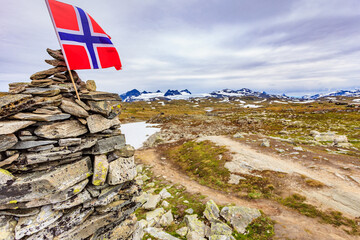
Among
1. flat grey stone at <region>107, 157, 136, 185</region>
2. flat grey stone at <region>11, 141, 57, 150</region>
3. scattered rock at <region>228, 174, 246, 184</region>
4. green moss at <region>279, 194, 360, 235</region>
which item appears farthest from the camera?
scattered rock at <region>228, 174, 246, 184</region>

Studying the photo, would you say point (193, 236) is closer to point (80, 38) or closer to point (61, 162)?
point (61, 162)

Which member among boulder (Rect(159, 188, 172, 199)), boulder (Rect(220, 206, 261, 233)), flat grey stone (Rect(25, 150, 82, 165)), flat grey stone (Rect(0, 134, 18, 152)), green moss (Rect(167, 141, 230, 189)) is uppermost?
flat grey stone (Rect(0, 134, 18, 152))

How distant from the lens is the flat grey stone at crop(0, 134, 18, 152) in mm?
6234

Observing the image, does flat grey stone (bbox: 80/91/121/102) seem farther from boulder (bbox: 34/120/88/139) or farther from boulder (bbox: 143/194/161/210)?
boulder (bbox: 143/194/161/210)

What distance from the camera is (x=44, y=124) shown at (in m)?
7.28

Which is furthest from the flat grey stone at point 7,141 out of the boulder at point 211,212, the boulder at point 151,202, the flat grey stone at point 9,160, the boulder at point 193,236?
the boulder at point 211,212

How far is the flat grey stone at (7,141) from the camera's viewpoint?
20.5 feet

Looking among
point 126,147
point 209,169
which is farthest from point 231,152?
point 126,147

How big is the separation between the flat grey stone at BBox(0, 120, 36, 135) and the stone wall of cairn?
0.09 feet

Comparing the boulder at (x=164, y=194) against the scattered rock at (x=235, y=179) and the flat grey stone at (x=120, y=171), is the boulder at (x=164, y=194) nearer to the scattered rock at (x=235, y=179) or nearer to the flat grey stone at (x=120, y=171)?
the scattered rock at (x=235, y=179)

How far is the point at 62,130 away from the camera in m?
7.64

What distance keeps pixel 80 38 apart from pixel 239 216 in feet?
53.9

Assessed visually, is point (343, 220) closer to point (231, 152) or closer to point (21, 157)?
point (231, 152)

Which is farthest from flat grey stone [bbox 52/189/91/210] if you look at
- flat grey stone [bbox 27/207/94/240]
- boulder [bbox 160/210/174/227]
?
boulder [bbox 160/210/174/227]
